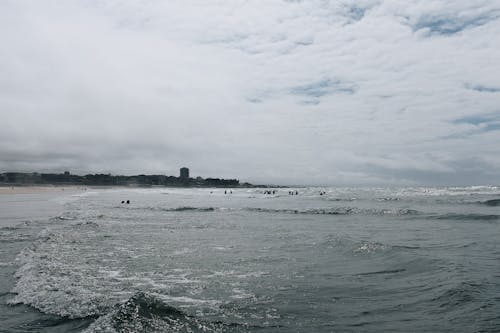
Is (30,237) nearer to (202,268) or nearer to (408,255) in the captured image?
(202,268)

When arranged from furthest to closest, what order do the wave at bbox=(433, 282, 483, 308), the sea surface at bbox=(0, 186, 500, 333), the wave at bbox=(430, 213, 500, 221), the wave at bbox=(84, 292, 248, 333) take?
the wave at bbox=(430, 213, 500, 221), the wave at bbox=(433, 282, 483, 308), the sea surface at bbox=(0, 186, 500, 333), the wave at bbox=(84, 292, 248, 333)

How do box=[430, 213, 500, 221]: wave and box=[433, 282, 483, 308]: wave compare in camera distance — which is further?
box=[430, 213, 500, 221]: wave

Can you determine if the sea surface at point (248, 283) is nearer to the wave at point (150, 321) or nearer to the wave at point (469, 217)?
the wave at point (150, 321)

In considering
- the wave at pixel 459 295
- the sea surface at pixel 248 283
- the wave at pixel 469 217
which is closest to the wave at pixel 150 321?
the sea surface at pixel 248 283

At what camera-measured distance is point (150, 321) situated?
300 inches

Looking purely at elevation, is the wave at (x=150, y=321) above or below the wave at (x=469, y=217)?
below

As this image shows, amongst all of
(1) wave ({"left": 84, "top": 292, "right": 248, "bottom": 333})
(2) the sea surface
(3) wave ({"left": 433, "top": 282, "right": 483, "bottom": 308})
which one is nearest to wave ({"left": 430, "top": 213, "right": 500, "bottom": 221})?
(2) the sea surface

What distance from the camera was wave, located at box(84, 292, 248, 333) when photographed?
7227 mm

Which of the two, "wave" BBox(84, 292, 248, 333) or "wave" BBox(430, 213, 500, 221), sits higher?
"wave" BBox(430, 213, 500, 221)

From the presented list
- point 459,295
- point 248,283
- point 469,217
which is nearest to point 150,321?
point 248,283

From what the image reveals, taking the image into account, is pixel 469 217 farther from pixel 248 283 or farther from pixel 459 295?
pixel 248 283

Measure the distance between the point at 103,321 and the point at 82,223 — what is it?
67.3 feet

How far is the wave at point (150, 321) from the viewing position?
7.23 meters

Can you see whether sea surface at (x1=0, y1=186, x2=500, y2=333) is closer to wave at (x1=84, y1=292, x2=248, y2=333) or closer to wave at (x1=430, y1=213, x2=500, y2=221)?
wave at (x1=84, y1=292, x2=248, y2=333)
